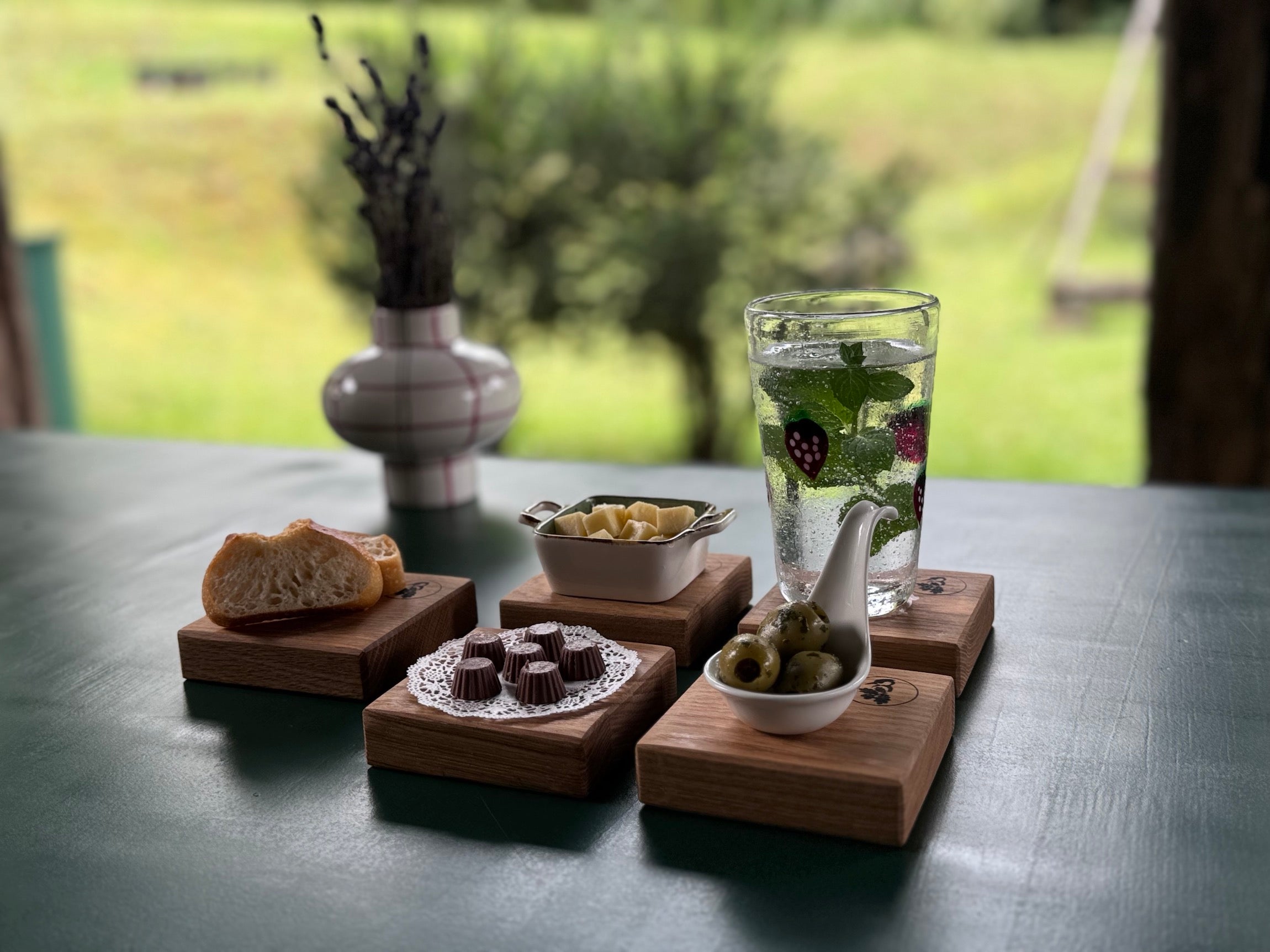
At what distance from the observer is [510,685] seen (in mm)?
863

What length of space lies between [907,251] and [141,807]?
428 centimetres

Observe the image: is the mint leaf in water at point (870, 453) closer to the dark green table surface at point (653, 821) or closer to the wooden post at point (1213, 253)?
the dark green table surface at point (653, 821)

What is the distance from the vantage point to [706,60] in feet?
15.1

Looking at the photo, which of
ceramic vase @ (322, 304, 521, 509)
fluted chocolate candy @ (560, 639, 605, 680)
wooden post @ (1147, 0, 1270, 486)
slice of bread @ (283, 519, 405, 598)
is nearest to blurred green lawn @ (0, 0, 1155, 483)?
wooden post @ (1147, 0, 1270, 486)

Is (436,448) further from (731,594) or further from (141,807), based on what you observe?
(141,807)

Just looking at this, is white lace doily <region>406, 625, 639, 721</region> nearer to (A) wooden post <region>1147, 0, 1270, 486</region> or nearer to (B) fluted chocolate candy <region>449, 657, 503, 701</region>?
(B) fluted chocolate candy <region>449, 657, 503, 701</region>

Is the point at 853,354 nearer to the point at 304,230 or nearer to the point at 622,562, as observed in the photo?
the point at 622,562

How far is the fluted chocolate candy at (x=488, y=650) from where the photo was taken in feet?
2.93

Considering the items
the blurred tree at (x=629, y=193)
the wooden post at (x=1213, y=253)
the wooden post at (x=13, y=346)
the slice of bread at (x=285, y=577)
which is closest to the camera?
the slice of bread at (x=285, y=577)

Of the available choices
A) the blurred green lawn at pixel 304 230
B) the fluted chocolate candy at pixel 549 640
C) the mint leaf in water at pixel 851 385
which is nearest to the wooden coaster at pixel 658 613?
the fluted chocolate candy at pixel 549 640

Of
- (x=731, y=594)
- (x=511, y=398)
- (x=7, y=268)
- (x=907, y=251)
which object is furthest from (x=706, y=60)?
(x=731, y=594)

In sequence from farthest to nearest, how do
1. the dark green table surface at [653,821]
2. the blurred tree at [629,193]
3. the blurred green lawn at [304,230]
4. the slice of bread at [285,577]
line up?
the blurred green lawn at [304,230]
the blurred tree at [629,193]
the slice of bread at [285,577]
the dark green table surface at [653,821]

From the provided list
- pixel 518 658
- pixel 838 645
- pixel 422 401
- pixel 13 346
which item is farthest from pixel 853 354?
pixel 13 346

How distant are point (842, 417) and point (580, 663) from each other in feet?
0.85
